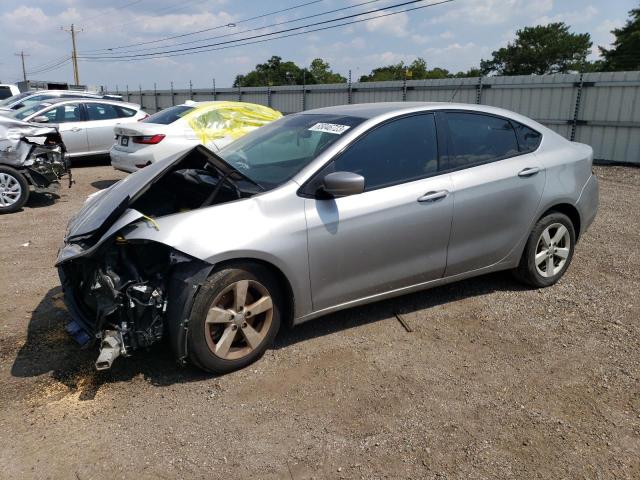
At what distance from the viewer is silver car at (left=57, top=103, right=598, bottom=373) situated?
3.06m

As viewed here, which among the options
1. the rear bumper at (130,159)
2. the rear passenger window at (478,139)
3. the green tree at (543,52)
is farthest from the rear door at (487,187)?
the green tree at (543,52)

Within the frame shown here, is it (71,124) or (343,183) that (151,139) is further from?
(343,183)

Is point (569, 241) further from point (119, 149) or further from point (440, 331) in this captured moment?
point (119, 149)

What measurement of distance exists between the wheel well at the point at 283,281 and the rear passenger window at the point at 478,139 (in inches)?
64.0

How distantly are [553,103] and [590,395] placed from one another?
41.3 ft

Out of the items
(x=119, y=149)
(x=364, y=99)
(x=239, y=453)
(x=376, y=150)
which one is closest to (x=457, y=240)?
(x=376, y=150)

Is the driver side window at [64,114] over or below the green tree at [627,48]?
below

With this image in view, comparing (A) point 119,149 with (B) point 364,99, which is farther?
(B) point 364,99

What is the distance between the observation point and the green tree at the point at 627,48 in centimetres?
4525

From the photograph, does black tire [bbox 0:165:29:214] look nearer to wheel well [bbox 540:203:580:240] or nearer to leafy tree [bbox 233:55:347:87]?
wheel well [bbox 540:203:580:240]

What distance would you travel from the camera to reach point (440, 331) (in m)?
3.95

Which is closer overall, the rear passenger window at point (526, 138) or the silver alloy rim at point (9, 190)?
the rear passenger window at point (526, 138)

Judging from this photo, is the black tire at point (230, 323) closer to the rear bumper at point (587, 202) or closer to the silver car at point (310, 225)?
the silver car at point (310, 225)

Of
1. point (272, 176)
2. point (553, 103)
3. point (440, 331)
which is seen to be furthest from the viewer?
point (553, 103)
